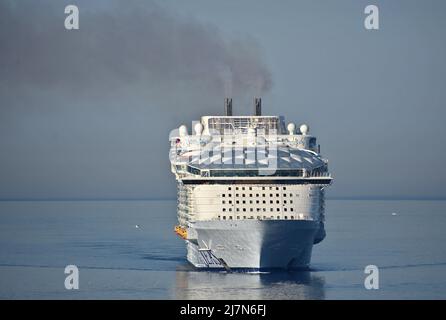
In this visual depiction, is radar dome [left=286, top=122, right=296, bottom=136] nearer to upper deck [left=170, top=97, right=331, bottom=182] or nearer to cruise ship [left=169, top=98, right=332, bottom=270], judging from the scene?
upper deck [left=170, top=97, right=331, bottom=182]

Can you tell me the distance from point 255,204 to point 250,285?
6566mm

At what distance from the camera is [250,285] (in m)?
87.6

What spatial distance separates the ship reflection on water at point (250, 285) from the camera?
277 ft

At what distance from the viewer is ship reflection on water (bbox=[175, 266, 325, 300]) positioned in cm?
8444

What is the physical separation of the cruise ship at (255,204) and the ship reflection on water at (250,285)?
38.4 inches

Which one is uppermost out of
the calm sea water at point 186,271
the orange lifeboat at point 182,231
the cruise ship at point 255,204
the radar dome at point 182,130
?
the radar dome at point 182,130

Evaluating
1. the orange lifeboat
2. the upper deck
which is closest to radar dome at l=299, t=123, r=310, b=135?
the upper deck

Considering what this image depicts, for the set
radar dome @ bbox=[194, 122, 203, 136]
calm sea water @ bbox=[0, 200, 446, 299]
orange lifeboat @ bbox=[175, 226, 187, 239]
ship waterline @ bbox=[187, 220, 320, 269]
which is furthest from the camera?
radar dome @ bbox=[194, 122, 203, 136]

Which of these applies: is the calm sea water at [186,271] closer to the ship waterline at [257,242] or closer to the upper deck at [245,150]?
the ship waterline at [257,242]

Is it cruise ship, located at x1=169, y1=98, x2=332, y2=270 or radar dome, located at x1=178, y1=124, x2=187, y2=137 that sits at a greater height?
radar dome, located at x1=178, y1=124, x2=187, y2=137

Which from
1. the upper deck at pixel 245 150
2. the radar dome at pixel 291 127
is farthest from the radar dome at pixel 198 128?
the radar dome at pixel 291 127

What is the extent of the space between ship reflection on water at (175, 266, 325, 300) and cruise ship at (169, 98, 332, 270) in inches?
38.4

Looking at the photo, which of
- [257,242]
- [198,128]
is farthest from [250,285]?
[198,128]

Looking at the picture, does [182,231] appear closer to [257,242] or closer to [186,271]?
[186,271]
